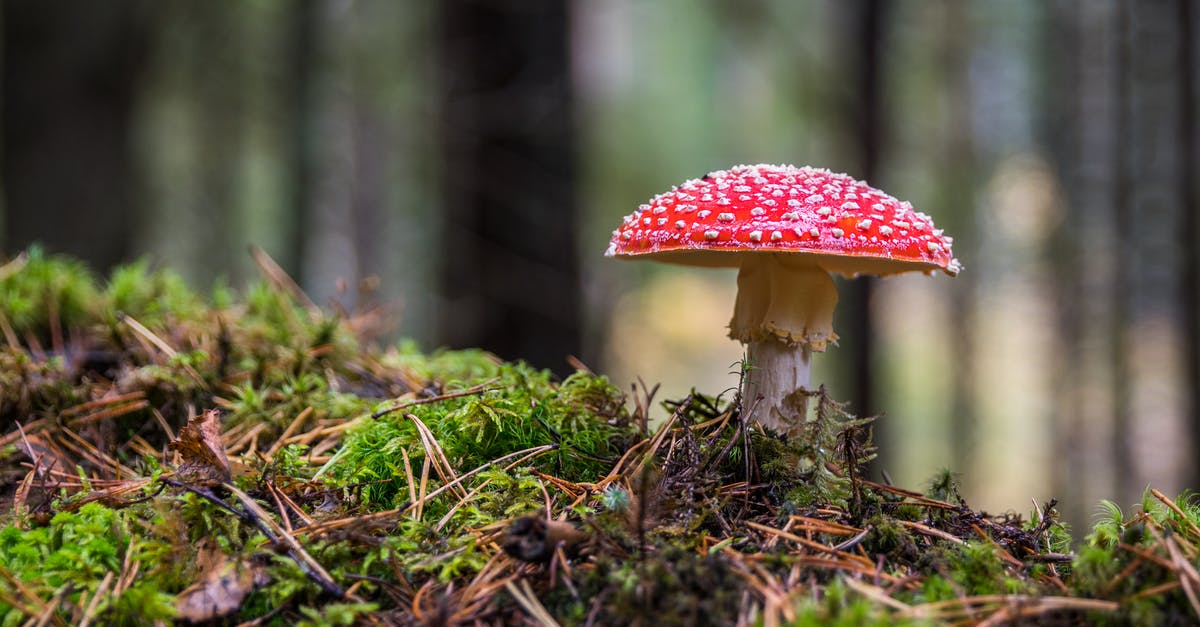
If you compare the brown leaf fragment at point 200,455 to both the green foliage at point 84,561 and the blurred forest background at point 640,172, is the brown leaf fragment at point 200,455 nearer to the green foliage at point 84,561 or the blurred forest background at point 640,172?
the green foliage at point 84,561

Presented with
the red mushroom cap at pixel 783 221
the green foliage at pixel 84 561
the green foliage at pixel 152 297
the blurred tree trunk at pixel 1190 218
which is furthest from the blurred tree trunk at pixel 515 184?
the blurred tree trunk at pixel 1190 218

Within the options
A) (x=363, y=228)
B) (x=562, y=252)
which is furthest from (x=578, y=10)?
(x=363, y=228)

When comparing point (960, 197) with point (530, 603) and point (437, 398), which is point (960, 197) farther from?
point (530, 603)

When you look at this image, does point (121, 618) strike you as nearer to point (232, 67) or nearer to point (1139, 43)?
point (1139, 43)

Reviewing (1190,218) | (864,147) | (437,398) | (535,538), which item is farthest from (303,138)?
(1190,218)

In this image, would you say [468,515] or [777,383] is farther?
[777,383]

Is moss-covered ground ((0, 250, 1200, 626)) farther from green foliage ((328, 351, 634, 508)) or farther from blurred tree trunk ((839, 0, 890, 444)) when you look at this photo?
blurred tree trunk ((839, 0, 890, 444))

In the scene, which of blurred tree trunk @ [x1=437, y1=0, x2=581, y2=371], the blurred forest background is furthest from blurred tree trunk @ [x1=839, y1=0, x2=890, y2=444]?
blurred tree trunk @ [x1=437, y1=0, x2=581, y2=371]
